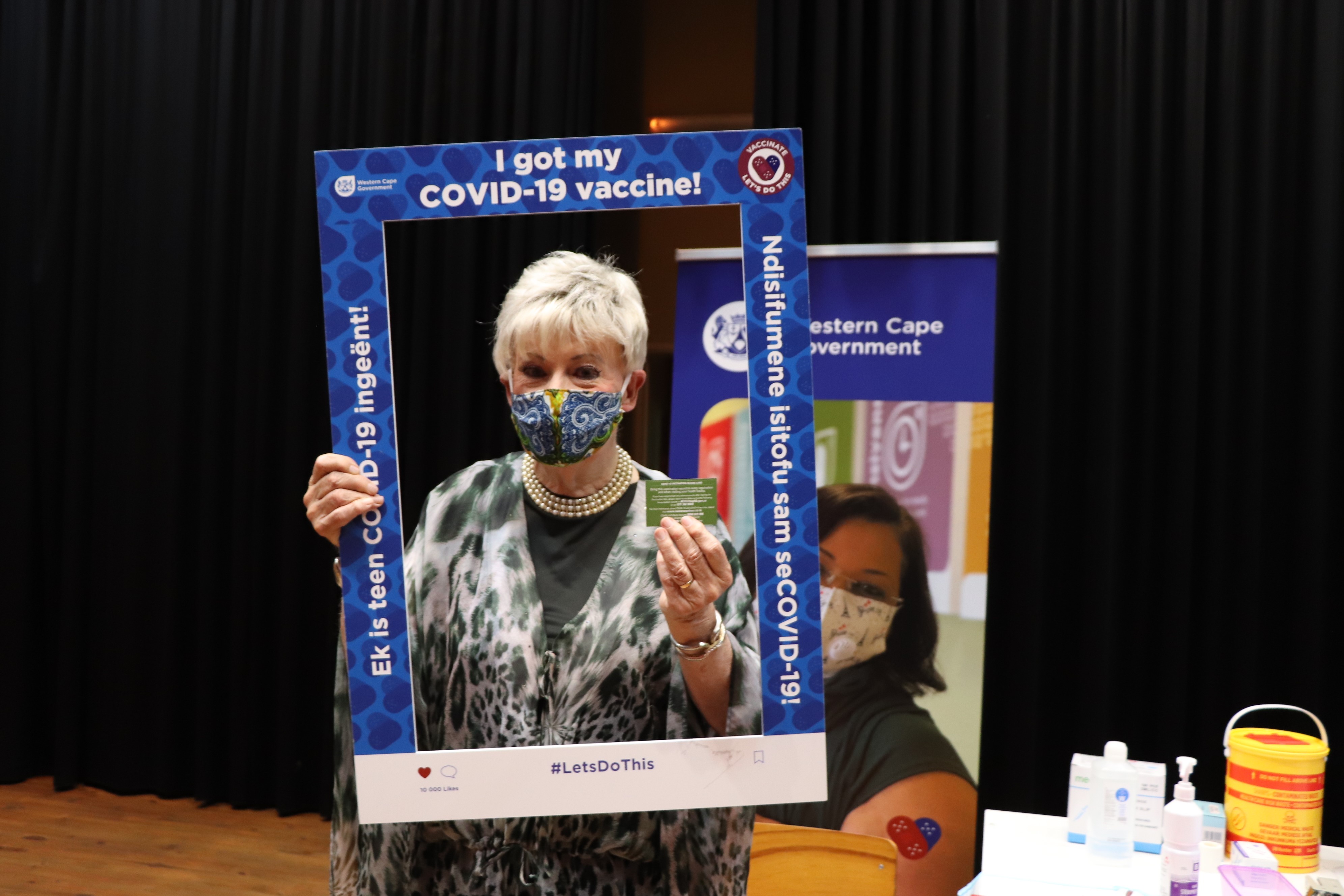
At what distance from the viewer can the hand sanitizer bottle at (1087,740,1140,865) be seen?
182cm

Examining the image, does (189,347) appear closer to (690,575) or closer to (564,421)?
(564,421)

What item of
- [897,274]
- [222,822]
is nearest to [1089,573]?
[897,274]

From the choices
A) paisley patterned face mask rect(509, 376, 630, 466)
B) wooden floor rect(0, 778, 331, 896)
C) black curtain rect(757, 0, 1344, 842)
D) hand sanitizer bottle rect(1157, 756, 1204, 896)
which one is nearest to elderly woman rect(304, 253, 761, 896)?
paisley patterned face mask rect(509, 376, 630, 466)

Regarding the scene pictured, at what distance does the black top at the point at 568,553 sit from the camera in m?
1.19

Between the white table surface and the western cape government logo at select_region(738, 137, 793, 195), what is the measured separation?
1248 millimetres

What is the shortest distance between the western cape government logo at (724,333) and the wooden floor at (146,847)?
2208 millimetres

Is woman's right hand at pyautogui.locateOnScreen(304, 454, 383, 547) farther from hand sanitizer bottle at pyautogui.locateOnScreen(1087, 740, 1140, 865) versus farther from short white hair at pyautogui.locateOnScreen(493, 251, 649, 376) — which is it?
hand sanitizer bottle at pyautogui.locateOnScreen(1087, 740, 1140, 865)

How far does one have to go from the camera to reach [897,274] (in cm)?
263

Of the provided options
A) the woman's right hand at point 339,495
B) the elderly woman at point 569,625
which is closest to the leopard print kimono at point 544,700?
the elderly woman at point 569,625

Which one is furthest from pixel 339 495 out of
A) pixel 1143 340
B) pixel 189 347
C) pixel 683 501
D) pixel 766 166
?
pixel 189 347

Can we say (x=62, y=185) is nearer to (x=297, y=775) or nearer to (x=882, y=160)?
(x=297, y=775)

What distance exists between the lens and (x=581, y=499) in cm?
123

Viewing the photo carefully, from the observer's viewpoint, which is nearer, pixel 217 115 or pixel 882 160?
pixel 882 160

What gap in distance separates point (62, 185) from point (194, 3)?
918 millimetres
